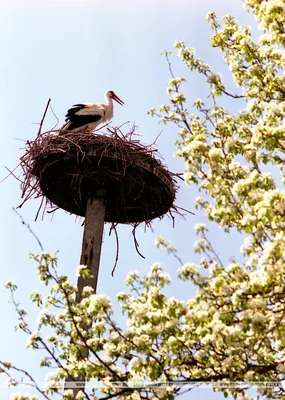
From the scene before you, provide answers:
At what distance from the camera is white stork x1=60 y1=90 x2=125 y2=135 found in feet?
39.8

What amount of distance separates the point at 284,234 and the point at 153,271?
1.34 m

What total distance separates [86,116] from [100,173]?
8.57ft

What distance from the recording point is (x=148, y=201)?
10773 millimetres

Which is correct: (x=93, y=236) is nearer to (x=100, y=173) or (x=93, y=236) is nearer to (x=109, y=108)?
(x=100, y=173)

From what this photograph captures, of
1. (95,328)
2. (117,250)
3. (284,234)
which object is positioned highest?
(117,250)

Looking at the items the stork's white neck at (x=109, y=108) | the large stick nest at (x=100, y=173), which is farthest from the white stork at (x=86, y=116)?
the large stick nest at (x=100, y=173)

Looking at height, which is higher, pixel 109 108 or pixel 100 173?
pixel 109 108

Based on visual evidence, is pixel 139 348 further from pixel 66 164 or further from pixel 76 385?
pixel 66 164

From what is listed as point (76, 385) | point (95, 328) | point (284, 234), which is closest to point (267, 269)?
point (284, 234)

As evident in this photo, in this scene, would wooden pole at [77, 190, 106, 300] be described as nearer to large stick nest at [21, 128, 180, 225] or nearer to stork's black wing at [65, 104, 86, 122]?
large stick nest at [21, 128, 180, 225]

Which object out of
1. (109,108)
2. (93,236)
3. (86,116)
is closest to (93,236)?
(93,236)

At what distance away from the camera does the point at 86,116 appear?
12312 mm

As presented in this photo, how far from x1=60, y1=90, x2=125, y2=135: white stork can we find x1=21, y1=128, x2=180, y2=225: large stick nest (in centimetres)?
156

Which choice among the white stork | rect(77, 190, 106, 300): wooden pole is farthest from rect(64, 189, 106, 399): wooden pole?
the white stork
